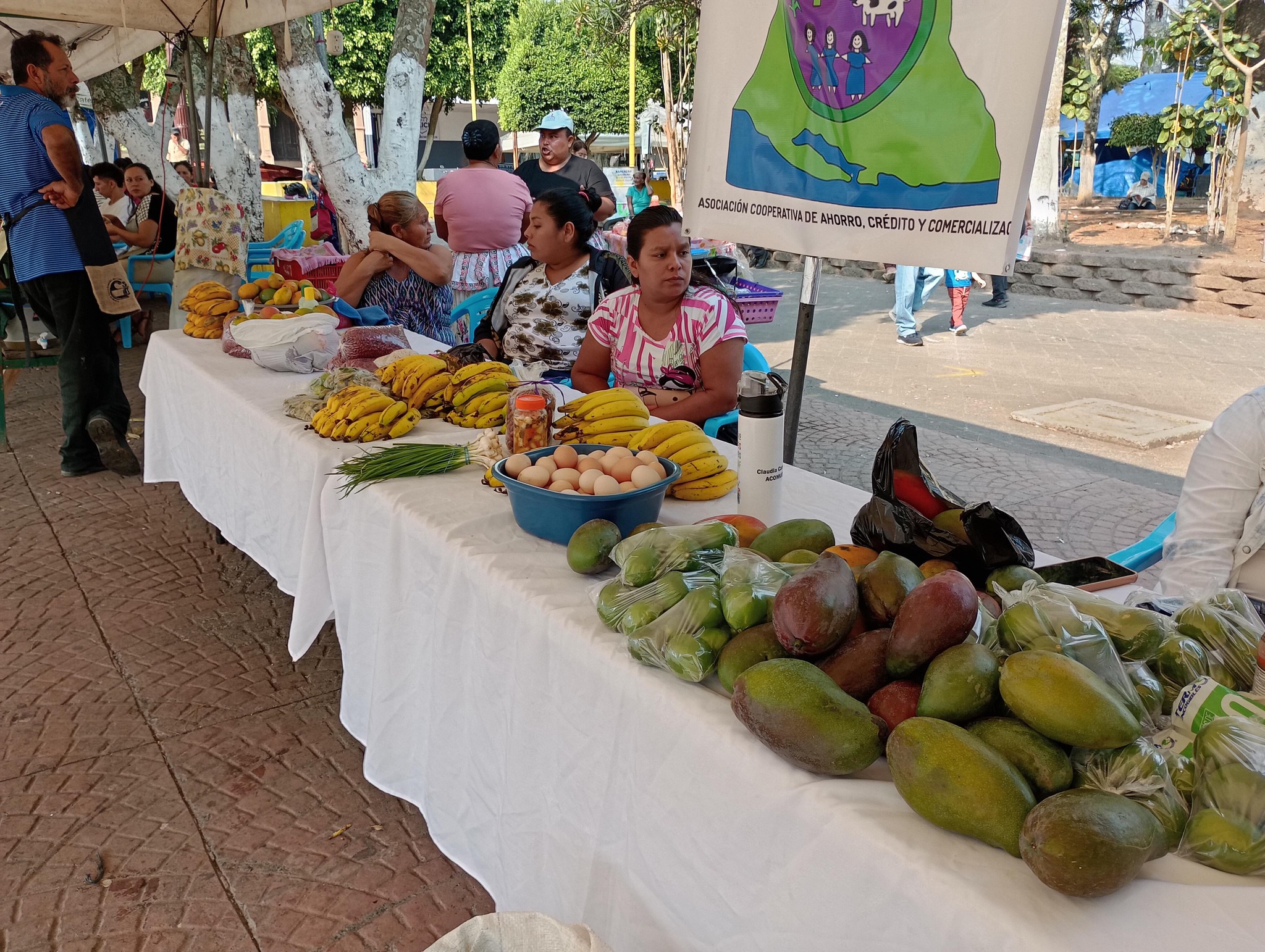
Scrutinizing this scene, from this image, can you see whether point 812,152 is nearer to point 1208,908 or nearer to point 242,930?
point 1208,908

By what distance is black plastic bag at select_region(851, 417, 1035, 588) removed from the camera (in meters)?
1.45

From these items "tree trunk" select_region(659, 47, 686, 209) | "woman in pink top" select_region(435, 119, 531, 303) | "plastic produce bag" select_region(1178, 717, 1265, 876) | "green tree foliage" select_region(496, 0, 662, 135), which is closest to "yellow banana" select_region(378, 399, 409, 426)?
"plastic produce bag" select_region(1178, 717, 1265, 876)

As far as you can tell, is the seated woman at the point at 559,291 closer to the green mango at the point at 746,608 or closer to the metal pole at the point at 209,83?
the green mango at the point at 746,608

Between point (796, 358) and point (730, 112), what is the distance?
74 centimetres

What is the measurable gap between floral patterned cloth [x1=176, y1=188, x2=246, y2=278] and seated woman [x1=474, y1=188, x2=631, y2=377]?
112 inches

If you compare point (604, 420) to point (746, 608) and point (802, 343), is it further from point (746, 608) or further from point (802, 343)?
point (746, 608)

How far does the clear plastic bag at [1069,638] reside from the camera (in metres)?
1.13

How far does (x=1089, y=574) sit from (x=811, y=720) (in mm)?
866

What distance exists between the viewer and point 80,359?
5.27m

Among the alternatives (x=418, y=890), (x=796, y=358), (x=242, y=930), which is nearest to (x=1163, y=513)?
(x=796, y=358)

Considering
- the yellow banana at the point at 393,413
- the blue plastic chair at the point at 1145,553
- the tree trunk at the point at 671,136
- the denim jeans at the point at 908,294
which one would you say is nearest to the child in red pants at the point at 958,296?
the denim jeans at the point at 908,294

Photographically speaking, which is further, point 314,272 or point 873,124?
point 314,272

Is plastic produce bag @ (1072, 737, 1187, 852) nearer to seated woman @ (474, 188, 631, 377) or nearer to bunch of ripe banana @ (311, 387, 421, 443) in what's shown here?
bunch of ripe banana @ (311, 387, 421, 443)

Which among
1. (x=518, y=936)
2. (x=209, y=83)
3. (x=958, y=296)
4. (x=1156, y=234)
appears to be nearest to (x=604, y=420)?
(x=518, y=936)
